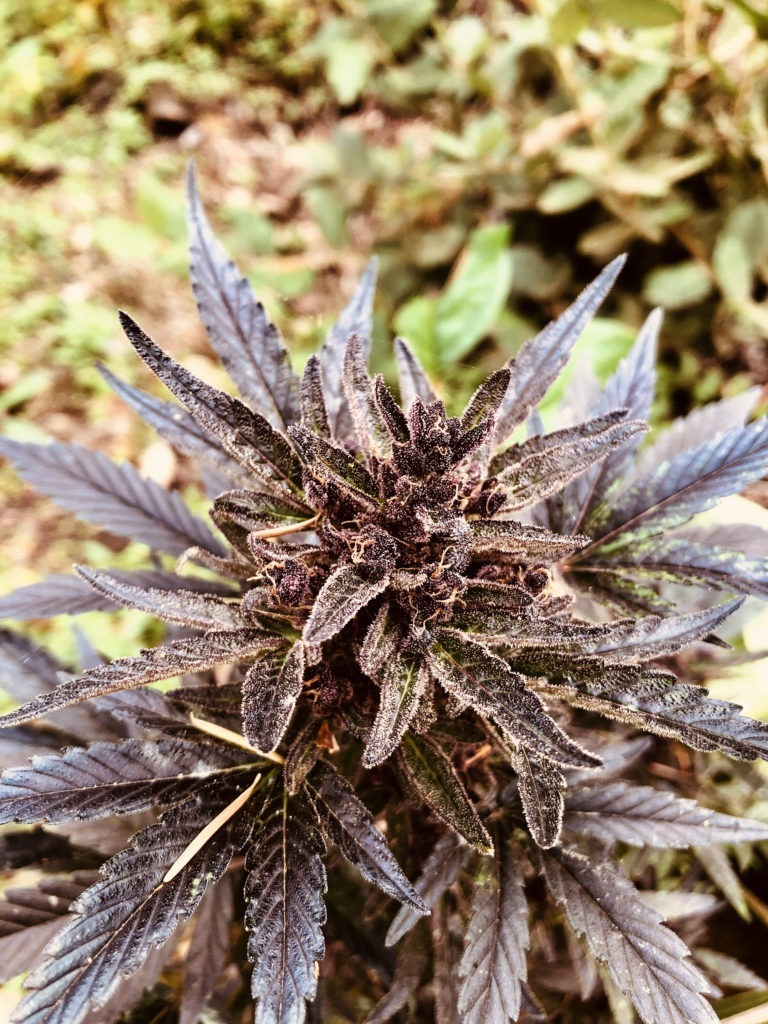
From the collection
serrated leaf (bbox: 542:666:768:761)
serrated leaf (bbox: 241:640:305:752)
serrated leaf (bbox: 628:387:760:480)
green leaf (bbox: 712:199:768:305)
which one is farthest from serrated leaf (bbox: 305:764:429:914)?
green leaf (bbox: 712:199:768:305)

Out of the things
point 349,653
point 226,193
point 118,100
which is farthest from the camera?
point 118,100

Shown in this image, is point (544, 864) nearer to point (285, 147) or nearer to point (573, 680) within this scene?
point (573, 680)

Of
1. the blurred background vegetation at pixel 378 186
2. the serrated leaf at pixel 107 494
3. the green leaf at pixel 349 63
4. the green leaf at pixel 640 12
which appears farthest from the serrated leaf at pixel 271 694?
the green leaf at pixel 349 63

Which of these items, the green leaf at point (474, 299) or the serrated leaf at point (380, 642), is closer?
the serrated leaf at point (380, 642)

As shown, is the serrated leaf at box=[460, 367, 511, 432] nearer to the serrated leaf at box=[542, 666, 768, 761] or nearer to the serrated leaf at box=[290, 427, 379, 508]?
the serrated leaf at box=[290, 427, 379, 508]

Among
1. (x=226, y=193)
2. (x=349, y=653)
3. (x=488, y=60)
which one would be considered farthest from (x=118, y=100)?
(x=349, y=653)

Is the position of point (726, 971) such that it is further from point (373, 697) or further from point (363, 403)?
point (363, 403)

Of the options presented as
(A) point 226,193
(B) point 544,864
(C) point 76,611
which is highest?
(A) point 226,193

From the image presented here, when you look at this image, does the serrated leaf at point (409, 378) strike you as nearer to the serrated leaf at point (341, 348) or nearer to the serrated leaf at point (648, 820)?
the serrated leaf at point (341, 348)
